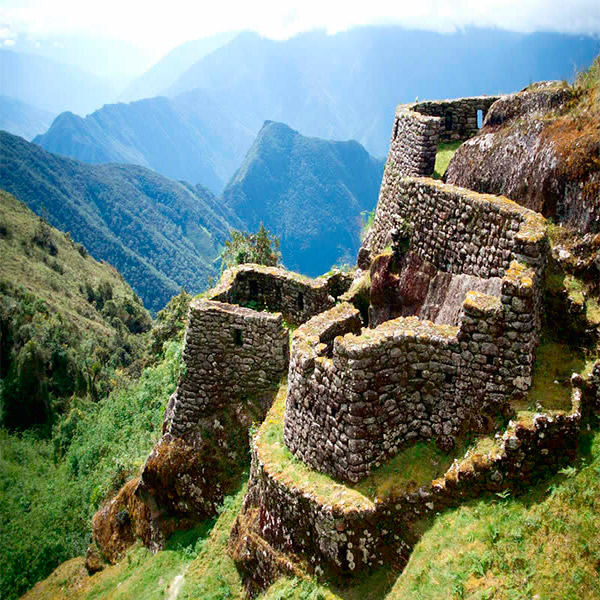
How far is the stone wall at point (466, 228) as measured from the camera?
408 inches

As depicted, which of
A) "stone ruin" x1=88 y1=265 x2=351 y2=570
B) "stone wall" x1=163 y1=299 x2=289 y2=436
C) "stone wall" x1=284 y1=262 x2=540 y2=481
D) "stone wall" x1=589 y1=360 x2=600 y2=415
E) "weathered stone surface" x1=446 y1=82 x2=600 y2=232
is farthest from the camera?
"stone ruin" x1=88 y1=265 x2=351 y2=570

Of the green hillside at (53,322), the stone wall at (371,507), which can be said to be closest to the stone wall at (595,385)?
the stone wall at (371,507)

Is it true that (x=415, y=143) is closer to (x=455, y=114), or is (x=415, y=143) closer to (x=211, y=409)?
(x=455, y=114)

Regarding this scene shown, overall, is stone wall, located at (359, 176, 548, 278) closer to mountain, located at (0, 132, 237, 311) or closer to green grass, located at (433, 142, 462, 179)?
green grass, located at (433, 142, 462, 179)

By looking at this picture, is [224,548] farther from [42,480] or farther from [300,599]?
[42,480]

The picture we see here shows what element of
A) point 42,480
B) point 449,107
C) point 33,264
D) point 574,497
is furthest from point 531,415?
point 33,264

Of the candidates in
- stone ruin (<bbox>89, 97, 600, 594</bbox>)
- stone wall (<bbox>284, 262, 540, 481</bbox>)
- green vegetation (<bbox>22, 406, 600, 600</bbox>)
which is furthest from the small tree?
green vegetation (<bbox>22, 406, 600, 600</bbox>)

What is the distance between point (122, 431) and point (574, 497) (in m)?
19.8

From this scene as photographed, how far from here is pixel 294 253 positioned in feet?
653

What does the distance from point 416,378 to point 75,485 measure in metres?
22.1

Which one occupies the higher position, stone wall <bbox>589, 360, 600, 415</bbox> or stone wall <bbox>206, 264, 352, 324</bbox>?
stone wall <bbox>206, 264, 352, 324</bbox>

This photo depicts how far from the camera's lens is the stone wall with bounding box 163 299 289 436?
14844 mm

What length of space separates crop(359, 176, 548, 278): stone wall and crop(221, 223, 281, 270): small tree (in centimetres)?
1365

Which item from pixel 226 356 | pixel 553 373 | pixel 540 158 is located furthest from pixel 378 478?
pixel 540 158
